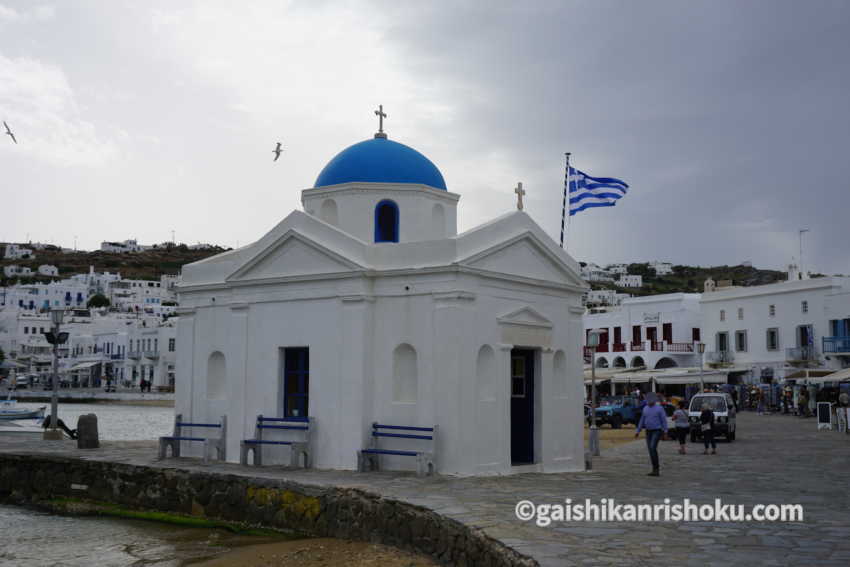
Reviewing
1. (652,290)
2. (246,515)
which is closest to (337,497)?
(246,515)

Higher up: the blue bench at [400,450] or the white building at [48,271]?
the white building at [48,271]

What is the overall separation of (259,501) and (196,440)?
3.90m

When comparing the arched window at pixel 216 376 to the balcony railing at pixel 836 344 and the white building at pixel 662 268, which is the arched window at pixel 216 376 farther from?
the white building at pixel 662 268

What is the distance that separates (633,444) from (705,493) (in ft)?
47.1

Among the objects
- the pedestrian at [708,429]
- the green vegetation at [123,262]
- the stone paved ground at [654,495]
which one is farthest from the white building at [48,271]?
the pedestrian at [708,429]

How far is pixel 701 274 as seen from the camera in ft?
515

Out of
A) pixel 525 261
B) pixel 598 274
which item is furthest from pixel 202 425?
pixel 598 274

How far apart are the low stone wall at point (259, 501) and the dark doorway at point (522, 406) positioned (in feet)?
15.8

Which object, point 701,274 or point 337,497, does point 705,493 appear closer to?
point 337,497

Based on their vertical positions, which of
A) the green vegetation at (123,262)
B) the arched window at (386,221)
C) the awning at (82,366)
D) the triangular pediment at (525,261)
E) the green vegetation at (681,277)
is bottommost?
the triangular pediment at (525,261)

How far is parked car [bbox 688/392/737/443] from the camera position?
92.6 ft

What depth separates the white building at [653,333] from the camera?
54.6m

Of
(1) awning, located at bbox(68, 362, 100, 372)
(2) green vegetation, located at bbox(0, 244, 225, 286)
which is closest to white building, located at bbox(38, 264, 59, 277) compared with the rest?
(2) green vegetation, located at bbox(0, 244, 225, 286)

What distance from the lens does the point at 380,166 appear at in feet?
63.1
